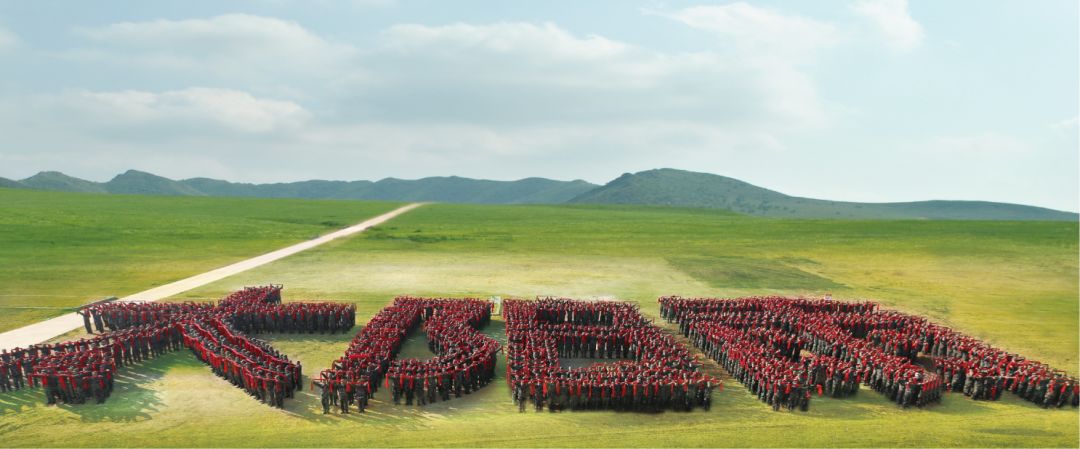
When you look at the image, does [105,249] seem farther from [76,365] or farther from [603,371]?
[603,371]

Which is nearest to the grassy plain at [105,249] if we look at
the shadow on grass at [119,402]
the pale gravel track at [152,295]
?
the pale gravel track at [152,295]

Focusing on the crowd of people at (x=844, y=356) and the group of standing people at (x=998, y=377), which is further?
the group of standing people at (x=998, y=377)

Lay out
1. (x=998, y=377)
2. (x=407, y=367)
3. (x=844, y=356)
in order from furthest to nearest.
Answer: (x=844, y=356), (x=998, y=377), (x=407, y=367)

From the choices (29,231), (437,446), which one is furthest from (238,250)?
(437,446)

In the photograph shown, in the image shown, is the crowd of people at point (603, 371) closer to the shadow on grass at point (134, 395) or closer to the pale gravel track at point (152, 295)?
the shadow on grass at point (134, 395)

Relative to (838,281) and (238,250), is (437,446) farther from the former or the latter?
(238,250)

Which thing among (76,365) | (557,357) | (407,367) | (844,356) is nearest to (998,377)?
(844,356)

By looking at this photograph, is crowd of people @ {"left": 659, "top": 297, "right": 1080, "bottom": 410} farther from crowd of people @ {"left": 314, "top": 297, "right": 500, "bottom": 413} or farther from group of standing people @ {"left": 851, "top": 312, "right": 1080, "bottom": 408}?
crowd of people @ {"left": 314, "top": 297, "right": 500, "bottom": 413}
